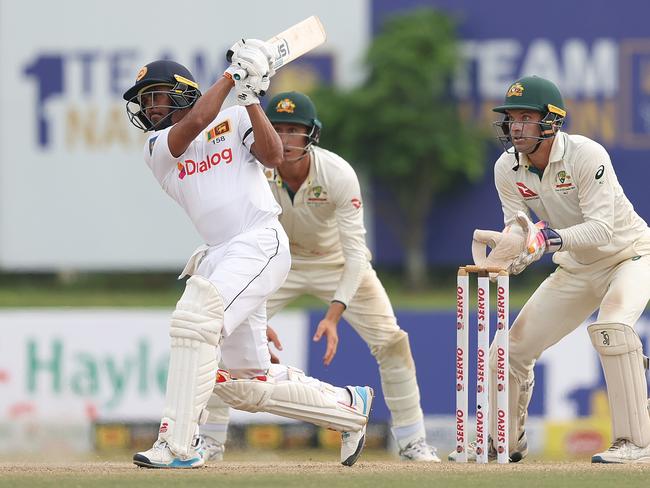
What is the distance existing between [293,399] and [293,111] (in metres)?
1.76

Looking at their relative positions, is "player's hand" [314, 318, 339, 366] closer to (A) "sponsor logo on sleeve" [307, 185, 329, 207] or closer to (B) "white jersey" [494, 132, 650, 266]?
(A) "sponsor logo on sleeve" [307, 185, 329, 207]

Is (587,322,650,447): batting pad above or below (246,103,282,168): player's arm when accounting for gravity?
below

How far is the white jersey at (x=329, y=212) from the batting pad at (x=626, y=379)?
4.64ft

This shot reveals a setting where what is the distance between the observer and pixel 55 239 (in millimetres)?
21797

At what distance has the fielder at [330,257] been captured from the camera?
6953mm

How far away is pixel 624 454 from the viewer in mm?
5914

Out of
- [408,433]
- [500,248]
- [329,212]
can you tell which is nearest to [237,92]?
[500,248]

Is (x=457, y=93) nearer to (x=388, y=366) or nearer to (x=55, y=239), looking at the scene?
(x=55, y=239)

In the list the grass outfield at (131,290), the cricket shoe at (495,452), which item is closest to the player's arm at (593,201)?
the cricket shoe at (495,452)

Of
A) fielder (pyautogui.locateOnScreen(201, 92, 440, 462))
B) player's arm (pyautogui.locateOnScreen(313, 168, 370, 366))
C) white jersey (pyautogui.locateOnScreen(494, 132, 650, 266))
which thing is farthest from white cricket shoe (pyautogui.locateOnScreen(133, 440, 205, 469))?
white jersey (pyautogui.locateOnScreen(494, 132, 650, 266))

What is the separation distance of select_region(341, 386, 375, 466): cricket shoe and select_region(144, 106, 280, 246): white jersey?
94cm

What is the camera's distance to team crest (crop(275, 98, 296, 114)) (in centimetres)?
692

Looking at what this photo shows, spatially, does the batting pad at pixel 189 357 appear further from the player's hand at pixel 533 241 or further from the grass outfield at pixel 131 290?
the grass outfield at pixel 131 290

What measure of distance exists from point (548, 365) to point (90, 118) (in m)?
13.6
